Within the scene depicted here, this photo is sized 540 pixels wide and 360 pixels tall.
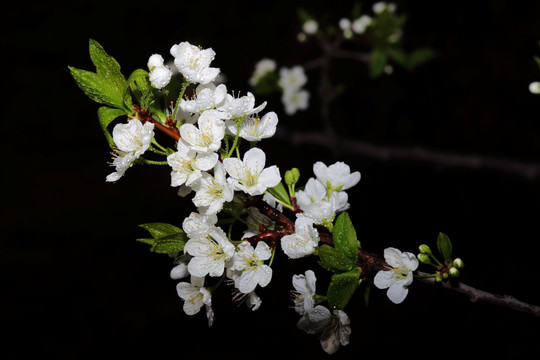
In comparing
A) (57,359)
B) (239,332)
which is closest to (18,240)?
(57,359)

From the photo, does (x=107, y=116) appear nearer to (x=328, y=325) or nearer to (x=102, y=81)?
(x=102, y=81)

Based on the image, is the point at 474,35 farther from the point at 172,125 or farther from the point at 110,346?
the point at 110,346

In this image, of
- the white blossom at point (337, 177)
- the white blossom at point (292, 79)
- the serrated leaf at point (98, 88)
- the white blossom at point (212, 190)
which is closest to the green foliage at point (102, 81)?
the serrated leaf at point (98, 88)

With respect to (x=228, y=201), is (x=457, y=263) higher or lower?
lower

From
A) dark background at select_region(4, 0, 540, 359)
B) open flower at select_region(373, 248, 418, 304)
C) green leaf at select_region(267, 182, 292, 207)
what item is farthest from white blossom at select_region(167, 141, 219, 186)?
dark background at select_region(4, 0, 540, 359)

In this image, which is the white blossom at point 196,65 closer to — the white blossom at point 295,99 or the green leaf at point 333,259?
the green leaf at point 333,259

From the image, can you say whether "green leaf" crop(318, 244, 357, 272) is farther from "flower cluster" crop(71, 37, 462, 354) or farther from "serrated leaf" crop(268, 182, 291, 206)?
"serrated leaf" crop(268, 182, 291, 206)

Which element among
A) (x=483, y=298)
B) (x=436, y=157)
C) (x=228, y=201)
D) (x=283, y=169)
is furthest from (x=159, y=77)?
(x=283, y=169)

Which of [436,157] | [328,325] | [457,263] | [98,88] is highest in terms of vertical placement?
[98,88]
